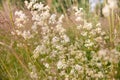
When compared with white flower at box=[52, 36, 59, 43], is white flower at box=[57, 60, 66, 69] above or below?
below

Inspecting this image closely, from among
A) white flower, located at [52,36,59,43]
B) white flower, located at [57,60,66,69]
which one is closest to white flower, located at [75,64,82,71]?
white flower, located at [57,60,66,69]

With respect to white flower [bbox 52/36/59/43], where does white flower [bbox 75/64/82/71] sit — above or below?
below

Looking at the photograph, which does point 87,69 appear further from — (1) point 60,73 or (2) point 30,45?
(2) point 30,45

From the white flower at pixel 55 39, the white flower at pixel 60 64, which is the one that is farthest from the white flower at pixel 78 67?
the white flower at pixel 55 39

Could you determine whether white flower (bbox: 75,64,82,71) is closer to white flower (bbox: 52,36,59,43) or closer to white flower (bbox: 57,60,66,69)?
white flower (bbox: 57,60,66,69)

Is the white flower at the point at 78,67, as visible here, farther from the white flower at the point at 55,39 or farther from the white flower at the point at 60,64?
the white flower at the point at 55,39

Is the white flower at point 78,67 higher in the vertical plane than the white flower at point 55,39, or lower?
lower

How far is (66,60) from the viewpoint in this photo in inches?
60.6

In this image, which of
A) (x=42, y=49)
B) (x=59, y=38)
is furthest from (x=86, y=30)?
(x=42, y=49)

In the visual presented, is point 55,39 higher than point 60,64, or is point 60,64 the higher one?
point 55,39

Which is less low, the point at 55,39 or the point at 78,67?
the point at 55,39

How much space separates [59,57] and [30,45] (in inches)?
13.3

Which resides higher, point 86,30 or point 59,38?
point 86,30

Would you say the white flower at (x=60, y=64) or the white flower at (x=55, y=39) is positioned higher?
the white flower at (x=55, y=39)
